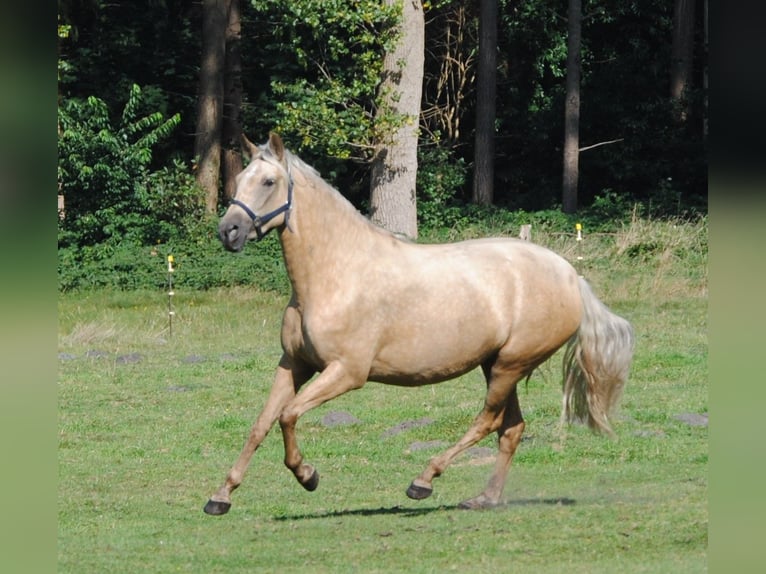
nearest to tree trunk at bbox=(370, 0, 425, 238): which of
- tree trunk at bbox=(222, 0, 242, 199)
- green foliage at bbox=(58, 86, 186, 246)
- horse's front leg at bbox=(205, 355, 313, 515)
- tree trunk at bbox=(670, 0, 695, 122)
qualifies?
green foliage at bbox=(58, 86, 186, 246)

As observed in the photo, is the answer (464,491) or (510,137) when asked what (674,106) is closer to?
(510,137)

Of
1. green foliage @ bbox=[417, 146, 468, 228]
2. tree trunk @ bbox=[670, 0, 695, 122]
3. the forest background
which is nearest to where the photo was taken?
→ the forest background

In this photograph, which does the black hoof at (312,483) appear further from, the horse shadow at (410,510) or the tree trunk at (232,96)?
the tree trunk at (232,96)

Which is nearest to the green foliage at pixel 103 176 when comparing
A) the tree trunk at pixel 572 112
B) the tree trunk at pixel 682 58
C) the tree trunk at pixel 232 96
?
the tree trunk at pixel 232 96

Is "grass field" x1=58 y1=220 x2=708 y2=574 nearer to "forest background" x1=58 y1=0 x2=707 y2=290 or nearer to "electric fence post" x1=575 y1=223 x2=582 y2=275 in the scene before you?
"electric fence post" x1=575 y1=223 x2=582 y2=275

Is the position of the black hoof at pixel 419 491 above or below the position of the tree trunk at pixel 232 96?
below

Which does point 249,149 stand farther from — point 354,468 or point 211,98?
point 211,98

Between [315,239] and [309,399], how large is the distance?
1.04 meters

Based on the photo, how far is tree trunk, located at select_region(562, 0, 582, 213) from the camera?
99.7 ft

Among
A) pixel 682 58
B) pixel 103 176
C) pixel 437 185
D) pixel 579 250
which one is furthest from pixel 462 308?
pixel 682 58

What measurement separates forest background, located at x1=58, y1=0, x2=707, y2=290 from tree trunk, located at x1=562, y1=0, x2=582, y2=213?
359 mm

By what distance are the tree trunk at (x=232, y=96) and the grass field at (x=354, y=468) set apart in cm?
1114

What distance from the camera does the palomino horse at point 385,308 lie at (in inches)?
306

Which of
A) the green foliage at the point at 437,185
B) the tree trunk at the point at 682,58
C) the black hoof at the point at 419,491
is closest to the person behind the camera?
the black hoof at the point at 419,491
